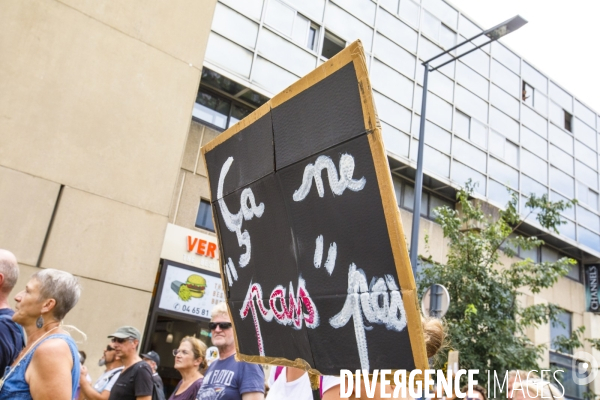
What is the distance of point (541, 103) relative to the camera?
21609 mm

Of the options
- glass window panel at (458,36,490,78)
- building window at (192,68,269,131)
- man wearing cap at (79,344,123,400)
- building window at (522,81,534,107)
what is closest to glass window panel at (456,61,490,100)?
glass window panel at (458,36,490,78)

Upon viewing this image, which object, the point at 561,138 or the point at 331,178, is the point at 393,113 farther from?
the point at 331,178

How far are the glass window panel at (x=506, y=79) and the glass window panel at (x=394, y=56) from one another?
14.6 feet

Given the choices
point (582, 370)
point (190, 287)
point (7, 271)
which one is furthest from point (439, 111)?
point (7, 271)

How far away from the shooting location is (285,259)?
2434 mm

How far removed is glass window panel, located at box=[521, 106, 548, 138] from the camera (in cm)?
2055

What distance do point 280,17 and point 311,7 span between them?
131cm

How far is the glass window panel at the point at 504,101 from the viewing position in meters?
19.7

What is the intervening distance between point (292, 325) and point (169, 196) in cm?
883

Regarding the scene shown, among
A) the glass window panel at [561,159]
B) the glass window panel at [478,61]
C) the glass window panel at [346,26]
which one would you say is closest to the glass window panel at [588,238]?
the glass window panel at [561,159]

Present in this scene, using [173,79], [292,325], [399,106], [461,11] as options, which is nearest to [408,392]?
[292,325]

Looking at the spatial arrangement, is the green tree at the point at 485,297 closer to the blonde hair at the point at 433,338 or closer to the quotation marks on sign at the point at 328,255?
the blonde hair at the point at 433,338

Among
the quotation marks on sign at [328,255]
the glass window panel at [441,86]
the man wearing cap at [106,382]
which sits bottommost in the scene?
the man wearing cap at [106,382]

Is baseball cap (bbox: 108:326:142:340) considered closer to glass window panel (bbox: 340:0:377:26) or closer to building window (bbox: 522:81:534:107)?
glass window panel (bbox: 340:0:377:26)
